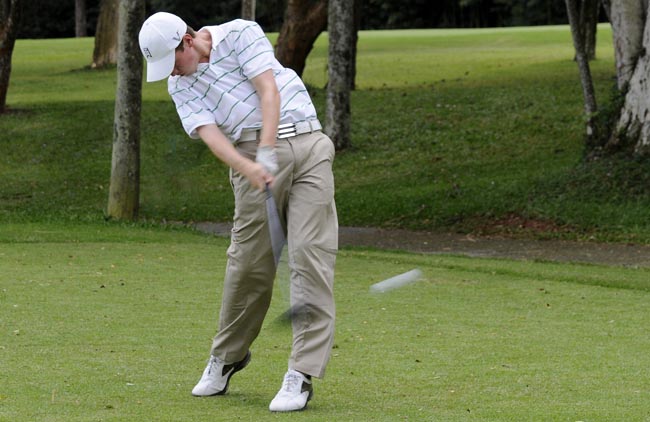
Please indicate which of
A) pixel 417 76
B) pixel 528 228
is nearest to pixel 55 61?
pixel 417 76

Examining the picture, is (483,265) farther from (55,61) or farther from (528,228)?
(55,61)

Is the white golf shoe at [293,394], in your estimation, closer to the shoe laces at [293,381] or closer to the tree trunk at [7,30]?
the shoe laces at [293,381]

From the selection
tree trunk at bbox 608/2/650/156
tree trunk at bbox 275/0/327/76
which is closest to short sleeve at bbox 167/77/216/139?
tree trunk at bbox 608/2/650/156

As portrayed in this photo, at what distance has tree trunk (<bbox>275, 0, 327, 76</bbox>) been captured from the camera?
1108 inches

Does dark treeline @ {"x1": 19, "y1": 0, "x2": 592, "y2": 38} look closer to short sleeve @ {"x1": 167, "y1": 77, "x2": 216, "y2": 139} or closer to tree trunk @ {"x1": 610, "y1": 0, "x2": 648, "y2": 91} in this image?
tree trunk @ {"x1": 610, "y1": 0, "x2": 648, "y2": 91}

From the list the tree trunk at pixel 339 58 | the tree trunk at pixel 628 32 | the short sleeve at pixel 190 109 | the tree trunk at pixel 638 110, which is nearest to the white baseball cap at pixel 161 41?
the short sleeve at pixel 190 109

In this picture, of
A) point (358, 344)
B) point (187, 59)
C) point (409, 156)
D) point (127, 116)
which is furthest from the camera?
point (409, 156)

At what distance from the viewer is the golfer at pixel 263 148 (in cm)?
575

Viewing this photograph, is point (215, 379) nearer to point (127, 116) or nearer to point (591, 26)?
point (127, 116)

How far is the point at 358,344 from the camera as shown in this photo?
310 inches

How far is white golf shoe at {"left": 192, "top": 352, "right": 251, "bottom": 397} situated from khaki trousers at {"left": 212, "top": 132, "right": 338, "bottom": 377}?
0.47m

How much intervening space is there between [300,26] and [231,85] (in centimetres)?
2261

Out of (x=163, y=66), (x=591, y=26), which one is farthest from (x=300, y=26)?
(x=163, y=66)

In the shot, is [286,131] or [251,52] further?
[286,131]
